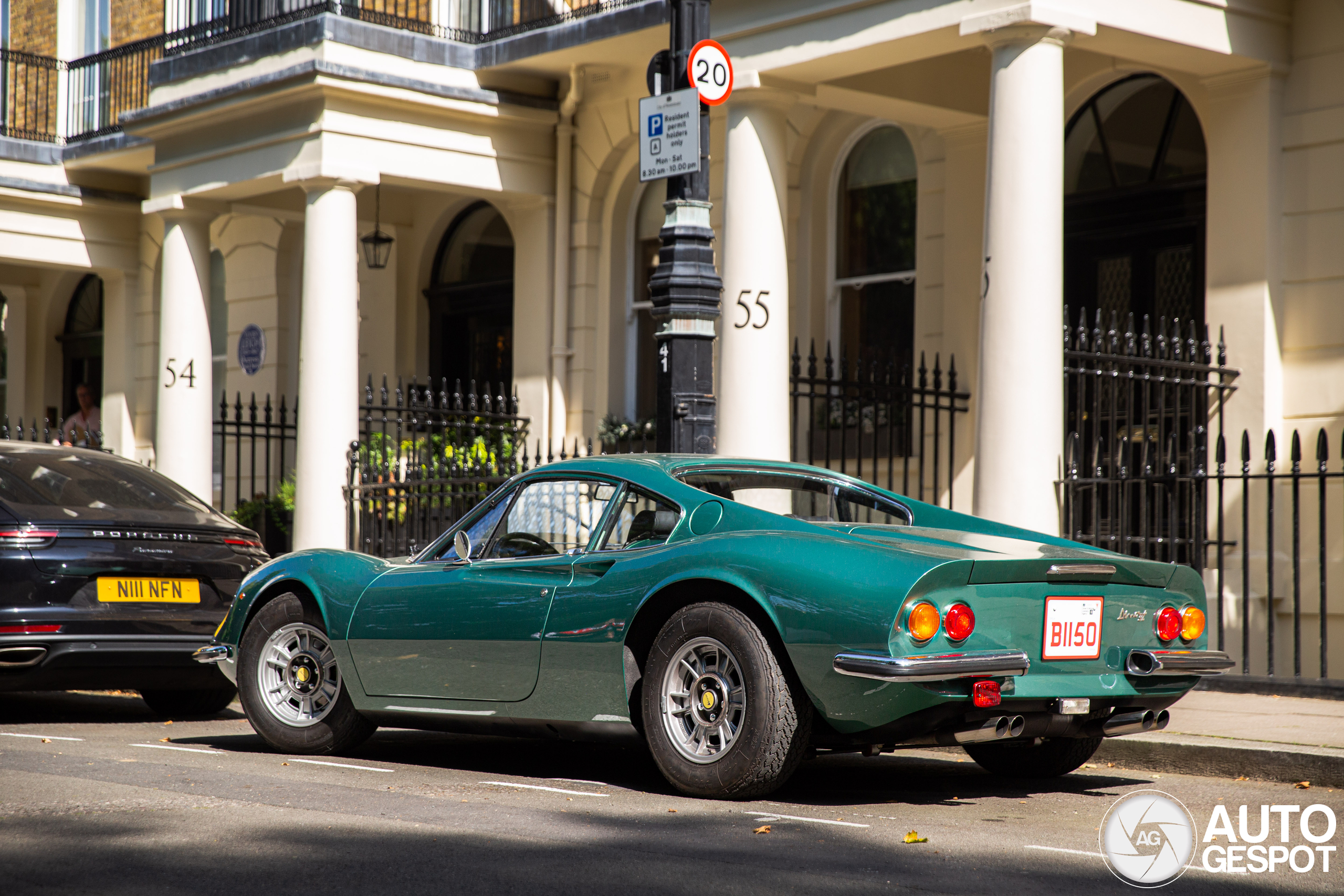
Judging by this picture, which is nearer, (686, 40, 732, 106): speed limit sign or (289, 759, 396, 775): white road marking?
(289, 759, 396, 775): white road marking

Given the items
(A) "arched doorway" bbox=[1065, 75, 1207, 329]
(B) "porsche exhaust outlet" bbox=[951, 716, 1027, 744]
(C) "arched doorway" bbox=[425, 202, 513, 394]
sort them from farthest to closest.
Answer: (C) "arched doorway" bbox=[425, 202, 513, 394] < (A) "arched doorway" bbox=[1065, 75, 1207, 329] < (B) "porsche exhaust outlet" bbox=[951, 716, 1027, 744]

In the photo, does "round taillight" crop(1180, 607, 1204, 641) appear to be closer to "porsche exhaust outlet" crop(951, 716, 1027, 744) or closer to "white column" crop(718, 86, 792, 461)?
"porsche exhaust outlet" crop(951, 716, 1027, 744)

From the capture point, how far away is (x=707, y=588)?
18.7 ft

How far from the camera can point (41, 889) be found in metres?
4.18

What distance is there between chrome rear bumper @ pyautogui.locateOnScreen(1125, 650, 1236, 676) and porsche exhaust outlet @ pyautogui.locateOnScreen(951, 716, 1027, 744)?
575mm

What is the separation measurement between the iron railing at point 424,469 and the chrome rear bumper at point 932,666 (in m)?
7.45

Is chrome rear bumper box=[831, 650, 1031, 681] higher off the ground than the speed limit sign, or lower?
lower

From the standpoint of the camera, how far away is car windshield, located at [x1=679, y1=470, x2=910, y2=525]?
6.32 m

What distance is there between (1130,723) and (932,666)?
3.67 ft

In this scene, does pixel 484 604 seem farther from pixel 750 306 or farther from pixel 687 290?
pixel 750 306

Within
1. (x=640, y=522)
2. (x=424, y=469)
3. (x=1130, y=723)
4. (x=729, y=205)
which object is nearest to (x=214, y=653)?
(x=640, y=522)

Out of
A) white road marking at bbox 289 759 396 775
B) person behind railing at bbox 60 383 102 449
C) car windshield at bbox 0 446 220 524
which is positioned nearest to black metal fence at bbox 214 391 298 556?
person behind railing at bbox 60 383 102 449

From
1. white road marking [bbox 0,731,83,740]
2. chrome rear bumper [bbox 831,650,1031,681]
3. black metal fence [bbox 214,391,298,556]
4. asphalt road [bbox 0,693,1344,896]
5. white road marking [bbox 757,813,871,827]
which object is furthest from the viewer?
black metal fence [bbox 214,391,298,556]

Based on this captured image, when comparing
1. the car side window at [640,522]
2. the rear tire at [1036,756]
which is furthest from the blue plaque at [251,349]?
the rear tire at [1036,756]
